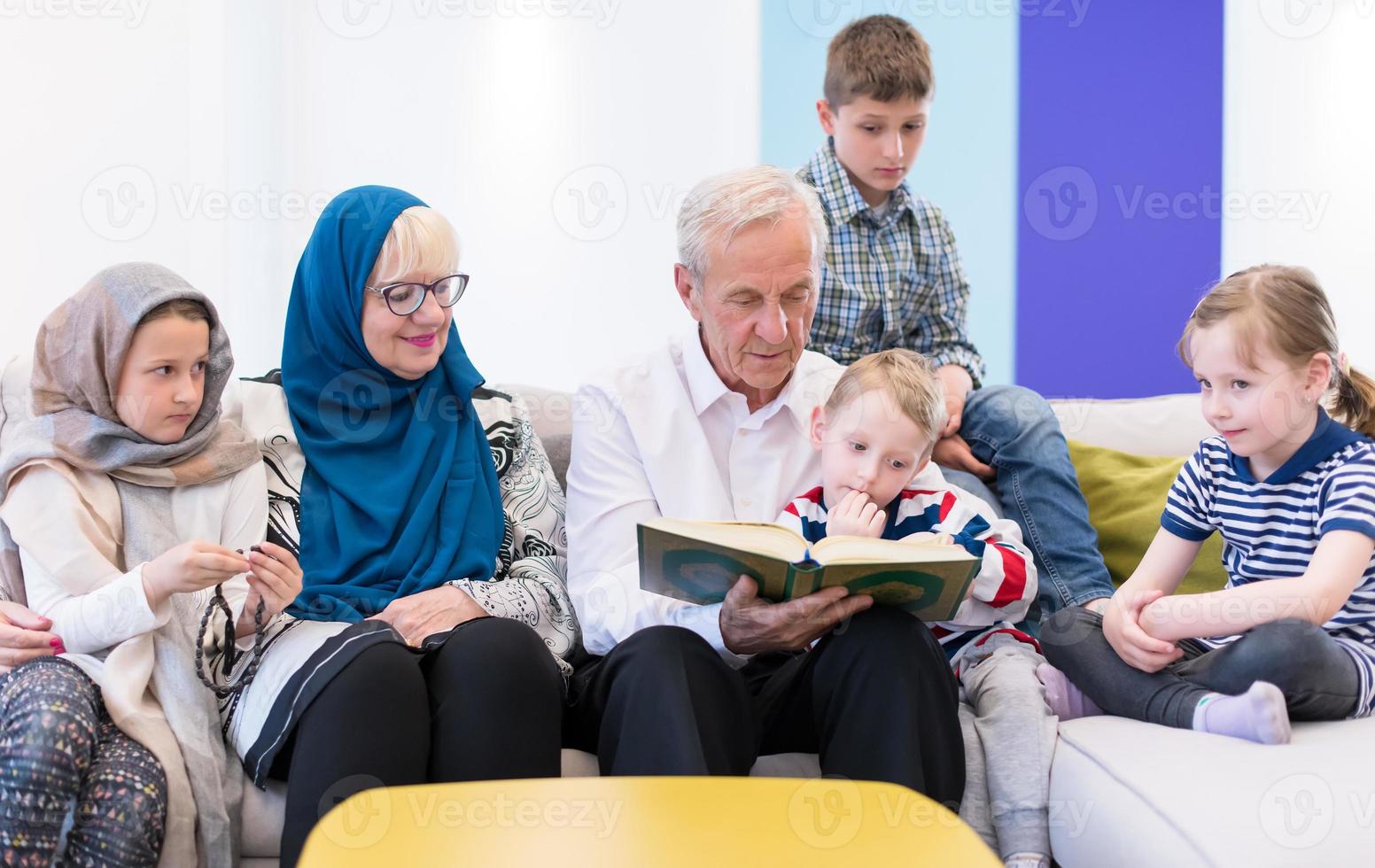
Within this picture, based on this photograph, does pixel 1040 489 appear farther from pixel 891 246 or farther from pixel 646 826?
pixel 646 826

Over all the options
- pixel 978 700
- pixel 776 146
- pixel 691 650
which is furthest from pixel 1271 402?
pixel 776 146

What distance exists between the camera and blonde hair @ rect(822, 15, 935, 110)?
266 cm

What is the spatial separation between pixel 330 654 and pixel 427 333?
62 centimetres

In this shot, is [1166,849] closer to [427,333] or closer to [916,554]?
[916,554]

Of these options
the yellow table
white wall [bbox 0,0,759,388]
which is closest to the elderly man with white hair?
→ the yellow table

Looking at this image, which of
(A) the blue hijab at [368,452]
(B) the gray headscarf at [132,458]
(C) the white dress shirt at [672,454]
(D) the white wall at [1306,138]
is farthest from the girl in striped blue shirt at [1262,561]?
(D) the white wall at [1306,138]

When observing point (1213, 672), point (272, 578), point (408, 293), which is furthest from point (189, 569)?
point (1213, 672)

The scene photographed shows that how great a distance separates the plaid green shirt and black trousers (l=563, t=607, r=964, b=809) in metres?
1.10

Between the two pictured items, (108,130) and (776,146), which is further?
(776,146)

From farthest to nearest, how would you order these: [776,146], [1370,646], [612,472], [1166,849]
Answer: [776,146] → [612,472] → [1370,646] → [1166,849]

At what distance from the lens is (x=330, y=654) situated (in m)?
1.64

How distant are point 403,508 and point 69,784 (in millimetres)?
675

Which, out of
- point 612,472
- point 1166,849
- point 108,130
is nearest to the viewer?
point 1166,849

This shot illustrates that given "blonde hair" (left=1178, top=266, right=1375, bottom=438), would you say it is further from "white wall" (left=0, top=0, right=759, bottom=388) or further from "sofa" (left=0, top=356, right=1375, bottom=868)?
"white wall" (left=0, top=0, right=759, bottom=388)
